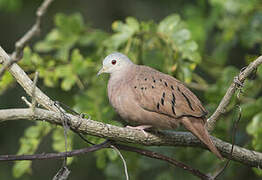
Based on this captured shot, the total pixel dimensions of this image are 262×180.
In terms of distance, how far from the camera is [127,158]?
15.9ft

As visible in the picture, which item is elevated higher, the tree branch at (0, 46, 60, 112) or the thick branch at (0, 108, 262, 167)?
the tree branch at (0, 46, 60, 112)

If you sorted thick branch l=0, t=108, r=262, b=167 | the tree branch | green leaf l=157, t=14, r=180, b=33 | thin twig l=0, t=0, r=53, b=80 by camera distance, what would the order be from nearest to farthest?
thin twig l=0, t=0, r=53, b=80, thick branch l=0, t=108, r=262, b=167, the tree branch, green leaf l=157, t=14, r=180, b=33

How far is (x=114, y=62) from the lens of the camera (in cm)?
468

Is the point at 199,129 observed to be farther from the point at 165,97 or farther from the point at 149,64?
the point at 149,64

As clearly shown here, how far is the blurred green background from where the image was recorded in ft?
15.8

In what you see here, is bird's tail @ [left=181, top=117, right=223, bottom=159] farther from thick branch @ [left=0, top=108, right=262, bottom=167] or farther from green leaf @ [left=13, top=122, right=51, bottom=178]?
green leaf @ [left=13, top=122, right=51, bottom=178]

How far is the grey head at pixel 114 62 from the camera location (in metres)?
4.59

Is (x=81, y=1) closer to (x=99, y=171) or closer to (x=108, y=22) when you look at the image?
(x=108, y=22)

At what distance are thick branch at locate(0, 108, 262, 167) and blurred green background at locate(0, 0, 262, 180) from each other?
16.1 inches

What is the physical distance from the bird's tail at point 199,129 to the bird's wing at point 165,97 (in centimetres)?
5

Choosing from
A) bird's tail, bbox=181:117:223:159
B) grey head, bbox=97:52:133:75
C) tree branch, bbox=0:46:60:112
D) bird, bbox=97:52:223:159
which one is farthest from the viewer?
grey head, bbox=97:52:133:75

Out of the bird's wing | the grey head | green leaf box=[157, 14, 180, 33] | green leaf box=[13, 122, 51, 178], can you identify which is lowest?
green leaf box=[13, 122, 51, 178]

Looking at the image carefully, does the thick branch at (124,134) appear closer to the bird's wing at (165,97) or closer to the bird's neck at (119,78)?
the bird's wing at (165,97)

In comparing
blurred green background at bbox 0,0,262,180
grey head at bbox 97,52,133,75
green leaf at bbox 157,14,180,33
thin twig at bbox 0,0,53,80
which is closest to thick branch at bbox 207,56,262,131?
blurred green background at bbox 0,0,262,180
